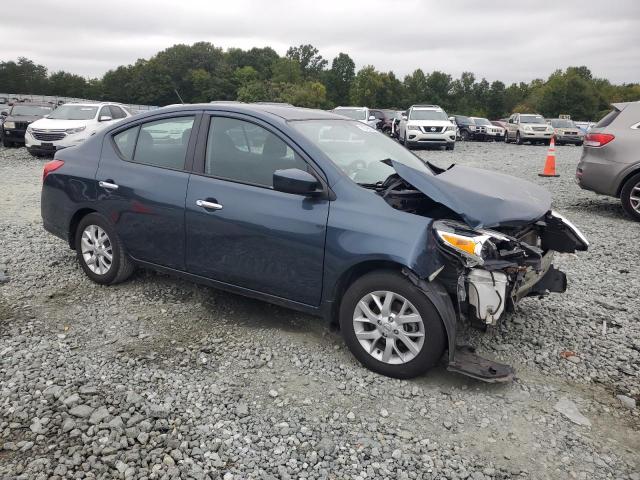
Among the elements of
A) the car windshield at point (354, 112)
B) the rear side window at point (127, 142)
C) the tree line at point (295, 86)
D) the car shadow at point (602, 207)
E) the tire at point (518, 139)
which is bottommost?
the car shadow at point (602, 207)

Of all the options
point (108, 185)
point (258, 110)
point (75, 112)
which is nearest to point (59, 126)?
point (75, 112)

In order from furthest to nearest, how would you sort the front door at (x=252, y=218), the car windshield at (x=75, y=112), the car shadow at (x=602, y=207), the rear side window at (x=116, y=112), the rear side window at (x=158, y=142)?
1. the rear side window at (x=116, y=112)
2. the car windshield at (x=75, y=112)
3. the car shadow at (x=602, y=207)
4. the rear side window at (x=158, y=142)
5. the front door at (x=252, y=218)

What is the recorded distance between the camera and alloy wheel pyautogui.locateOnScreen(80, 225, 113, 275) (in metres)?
4.80

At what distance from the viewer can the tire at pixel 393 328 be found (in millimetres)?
3287

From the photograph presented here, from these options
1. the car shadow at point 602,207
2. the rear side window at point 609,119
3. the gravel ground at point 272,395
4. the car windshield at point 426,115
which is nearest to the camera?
the gravel ground at point 272,395

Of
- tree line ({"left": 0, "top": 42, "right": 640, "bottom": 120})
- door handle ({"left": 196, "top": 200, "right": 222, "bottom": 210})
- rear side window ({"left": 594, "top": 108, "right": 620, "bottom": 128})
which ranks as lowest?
door handle ({"left": 196, "top": 200, "right": 222, "bottom": 210})

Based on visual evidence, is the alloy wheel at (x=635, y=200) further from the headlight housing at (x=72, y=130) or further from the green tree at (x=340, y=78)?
the green tree at (x=340, y=78)

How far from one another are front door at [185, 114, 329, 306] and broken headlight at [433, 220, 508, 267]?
78 centimetres

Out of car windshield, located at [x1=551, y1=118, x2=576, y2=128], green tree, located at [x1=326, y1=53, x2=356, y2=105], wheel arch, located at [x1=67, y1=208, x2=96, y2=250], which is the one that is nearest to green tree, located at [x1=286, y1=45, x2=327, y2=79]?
green tree, located at [x1=326, y1=53, x2=356, y2=105]

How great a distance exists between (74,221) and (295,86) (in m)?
80.9

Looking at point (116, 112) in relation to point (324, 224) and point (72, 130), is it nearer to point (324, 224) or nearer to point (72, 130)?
point (72, 130)

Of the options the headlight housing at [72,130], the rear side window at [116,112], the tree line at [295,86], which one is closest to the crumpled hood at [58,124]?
the headlight housing at [72,130]

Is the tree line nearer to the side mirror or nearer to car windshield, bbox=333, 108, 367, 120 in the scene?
car windshield, bbox=333, 108, 367, 120

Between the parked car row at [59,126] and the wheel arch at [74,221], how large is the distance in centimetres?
943
